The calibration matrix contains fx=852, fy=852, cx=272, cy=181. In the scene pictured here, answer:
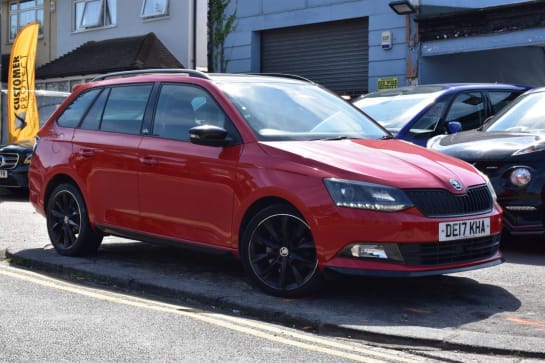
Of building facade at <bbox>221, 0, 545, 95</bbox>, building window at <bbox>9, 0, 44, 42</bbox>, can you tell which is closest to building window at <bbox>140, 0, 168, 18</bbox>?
building facade at <bbox>221, 0, 545, 95</bbox>

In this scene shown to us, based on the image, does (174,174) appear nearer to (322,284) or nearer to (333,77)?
(322,284)

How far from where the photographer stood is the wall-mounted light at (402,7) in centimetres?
1791

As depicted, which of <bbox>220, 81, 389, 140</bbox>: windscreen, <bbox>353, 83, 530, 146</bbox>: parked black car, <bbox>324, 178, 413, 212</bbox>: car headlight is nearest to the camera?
<bbox>324, 178, 413, 212</bbox>: car headlight

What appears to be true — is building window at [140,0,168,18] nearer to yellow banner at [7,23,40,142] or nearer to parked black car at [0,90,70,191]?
yellow banner at [7,23,40,142]

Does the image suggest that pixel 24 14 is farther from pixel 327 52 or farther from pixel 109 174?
pixel 109 174

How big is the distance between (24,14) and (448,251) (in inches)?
1116

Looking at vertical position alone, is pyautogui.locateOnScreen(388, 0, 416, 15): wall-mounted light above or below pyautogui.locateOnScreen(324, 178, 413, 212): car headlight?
above

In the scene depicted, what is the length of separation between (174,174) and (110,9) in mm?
21825

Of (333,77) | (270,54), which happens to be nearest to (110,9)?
(270,54)

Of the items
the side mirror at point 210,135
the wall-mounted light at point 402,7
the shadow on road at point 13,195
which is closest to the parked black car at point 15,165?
the shadow on road at point 13,195

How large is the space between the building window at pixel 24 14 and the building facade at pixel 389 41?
10.8 m

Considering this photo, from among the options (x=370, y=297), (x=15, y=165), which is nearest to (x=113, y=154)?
(x=370, y=297)

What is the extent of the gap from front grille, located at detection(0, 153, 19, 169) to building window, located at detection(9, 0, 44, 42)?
16.4 metres

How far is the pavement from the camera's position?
200 inches
